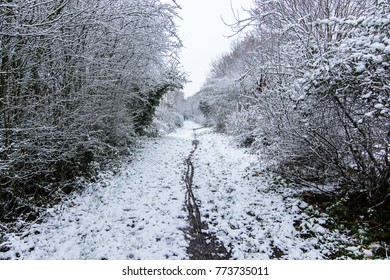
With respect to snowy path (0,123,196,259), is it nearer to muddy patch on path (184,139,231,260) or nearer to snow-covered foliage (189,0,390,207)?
muddy patch on path (184,139,231,260)

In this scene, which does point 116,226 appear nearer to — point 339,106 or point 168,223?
point 168,223

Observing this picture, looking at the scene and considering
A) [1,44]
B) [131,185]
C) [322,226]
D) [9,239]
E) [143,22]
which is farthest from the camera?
[143,22]

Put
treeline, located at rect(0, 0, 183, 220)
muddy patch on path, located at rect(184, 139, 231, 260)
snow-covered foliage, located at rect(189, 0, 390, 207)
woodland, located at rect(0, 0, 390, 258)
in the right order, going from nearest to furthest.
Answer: snow-covered foliage, located at rect(189, 0, 390, 207) < woodland, located at rect(0, 0, 390, 258) < muddy patch on path, located at rect(184, 139, 231, 260) < treeline, located at rect(0, 0, 183, 220)

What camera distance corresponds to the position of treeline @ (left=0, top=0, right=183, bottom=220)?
3.67m

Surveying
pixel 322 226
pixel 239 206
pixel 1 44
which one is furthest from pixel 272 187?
pixel 1 44

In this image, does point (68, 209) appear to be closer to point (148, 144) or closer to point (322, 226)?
point (322, 226)

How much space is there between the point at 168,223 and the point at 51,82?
3.72 meters

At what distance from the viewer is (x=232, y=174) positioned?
7.52 m

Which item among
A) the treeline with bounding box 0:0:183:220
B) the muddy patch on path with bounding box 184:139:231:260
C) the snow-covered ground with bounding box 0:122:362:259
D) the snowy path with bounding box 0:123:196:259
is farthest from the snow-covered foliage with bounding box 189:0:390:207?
the treeline with bounding box 0:0:183:220

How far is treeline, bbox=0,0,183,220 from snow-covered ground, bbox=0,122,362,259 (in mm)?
815

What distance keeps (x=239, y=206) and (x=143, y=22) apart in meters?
6.02

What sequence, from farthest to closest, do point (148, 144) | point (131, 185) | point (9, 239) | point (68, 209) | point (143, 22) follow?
1. point (148, 144)
2. point (143, 22)
3. point (131, 185)
4. point (68, 209)
5. point (9, 239)

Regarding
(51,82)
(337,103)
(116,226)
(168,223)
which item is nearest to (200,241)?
(168,223)
